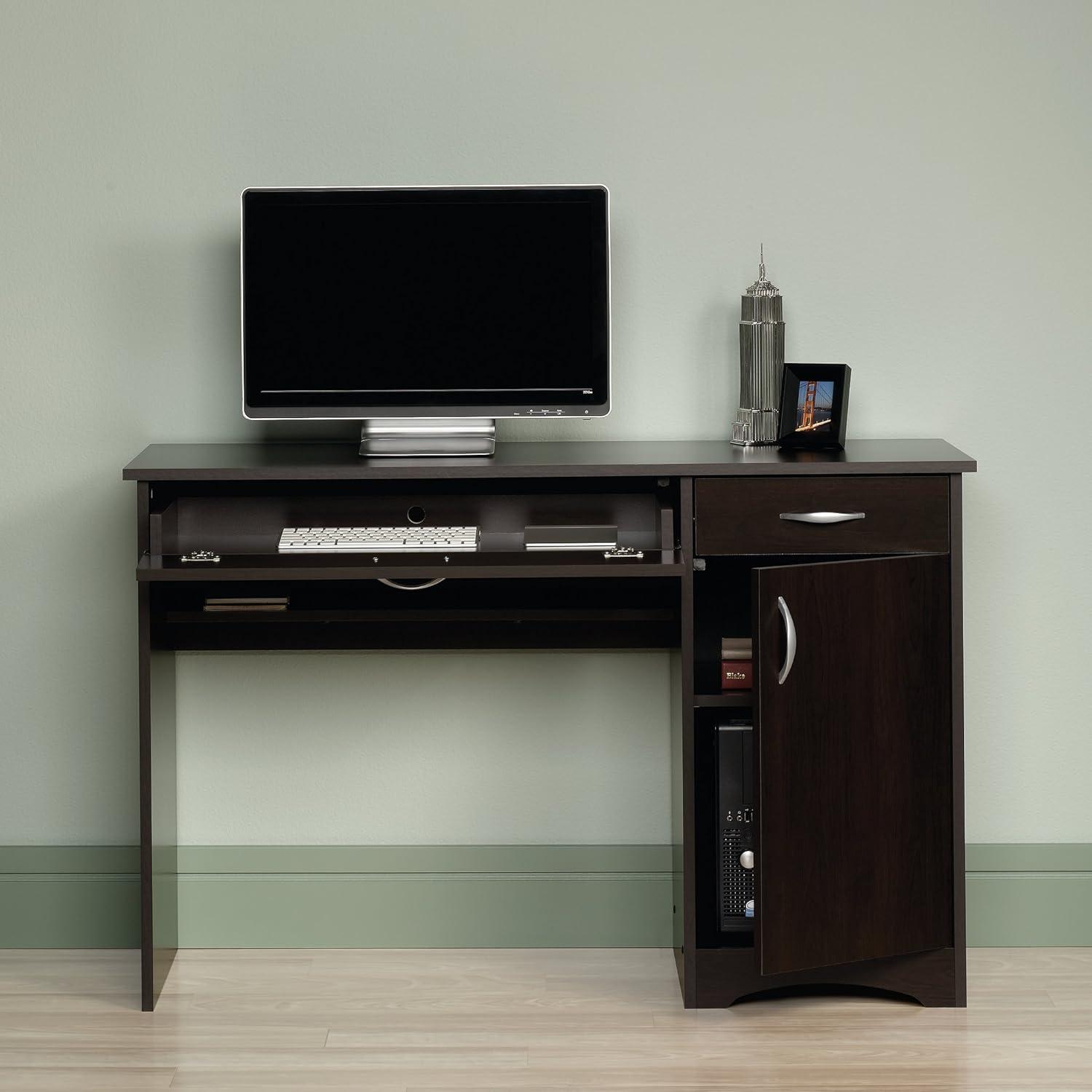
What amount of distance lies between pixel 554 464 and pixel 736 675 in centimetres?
58

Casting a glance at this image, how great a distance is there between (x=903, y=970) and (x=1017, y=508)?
103cm

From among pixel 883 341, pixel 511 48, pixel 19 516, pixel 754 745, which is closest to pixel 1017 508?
pixel 883 341

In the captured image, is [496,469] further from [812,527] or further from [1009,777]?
[1009,777]

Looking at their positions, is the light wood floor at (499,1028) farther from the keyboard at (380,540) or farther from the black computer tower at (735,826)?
the keyboard at (380,540)

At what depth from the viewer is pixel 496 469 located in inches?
106

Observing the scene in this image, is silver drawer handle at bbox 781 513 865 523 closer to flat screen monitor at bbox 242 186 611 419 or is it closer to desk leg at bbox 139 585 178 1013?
flat screen monitor at bbox 242 186 611 419

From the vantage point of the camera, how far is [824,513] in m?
2.71

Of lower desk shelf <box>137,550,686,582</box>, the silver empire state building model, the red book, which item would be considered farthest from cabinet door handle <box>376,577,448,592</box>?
the silver empire state building model

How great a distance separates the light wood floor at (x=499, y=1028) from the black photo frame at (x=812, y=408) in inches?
45.0

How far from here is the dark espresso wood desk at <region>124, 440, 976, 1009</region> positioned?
8.71 feet

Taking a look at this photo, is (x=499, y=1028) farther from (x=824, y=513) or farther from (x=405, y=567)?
(x=824, y=513)

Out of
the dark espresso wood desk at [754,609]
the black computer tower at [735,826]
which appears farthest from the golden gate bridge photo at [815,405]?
the black computer tower at [735,826]

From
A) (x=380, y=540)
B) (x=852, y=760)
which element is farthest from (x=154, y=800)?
(x=852, y=760)

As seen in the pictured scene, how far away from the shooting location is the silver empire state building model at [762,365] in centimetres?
296
